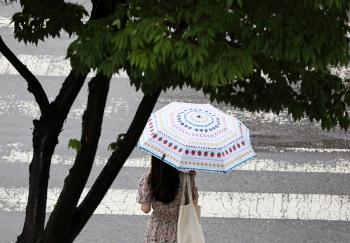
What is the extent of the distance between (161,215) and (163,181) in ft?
1.19

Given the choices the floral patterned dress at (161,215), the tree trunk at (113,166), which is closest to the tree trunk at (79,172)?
the tree trunk at (113,166)

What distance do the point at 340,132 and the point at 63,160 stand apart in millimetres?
3460

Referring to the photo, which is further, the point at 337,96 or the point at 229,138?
the point at 229,138

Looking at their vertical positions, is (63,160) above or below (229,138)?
below

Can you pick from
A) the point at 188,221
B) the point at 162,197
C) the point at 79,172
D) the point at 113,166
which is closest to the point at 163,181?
the point at 162,197

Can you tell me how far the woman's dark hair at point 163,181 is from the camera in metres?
5.97

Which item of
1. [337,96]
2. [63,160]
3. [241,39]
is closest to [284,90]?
[337,96]

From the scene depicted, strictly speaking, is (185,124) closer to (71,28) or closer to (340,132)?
(71,28)

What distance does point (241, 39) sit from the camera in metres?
3.93

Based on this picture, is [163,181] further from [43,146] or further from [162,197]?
[43,146]

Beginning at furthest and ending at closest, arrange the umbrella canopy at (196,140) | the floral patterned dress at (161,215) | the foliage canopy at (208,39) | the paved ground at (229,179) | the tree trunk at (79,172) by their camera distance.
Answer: the paved ground at (229,179), the floral patterned dress at (161,215), the umbrella canopy at (196,140), the tree trunk at (79,172), the foliage canopy at (208,39)

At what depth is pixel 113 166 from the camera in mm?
5191

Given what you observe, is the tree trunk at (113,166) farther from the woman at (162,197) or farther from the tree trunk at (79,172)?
the woman at (162,197)

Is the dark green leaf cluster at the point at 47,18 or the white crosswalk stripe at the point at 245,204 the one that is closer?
the dark green leaf cluster at the point at 47,18
